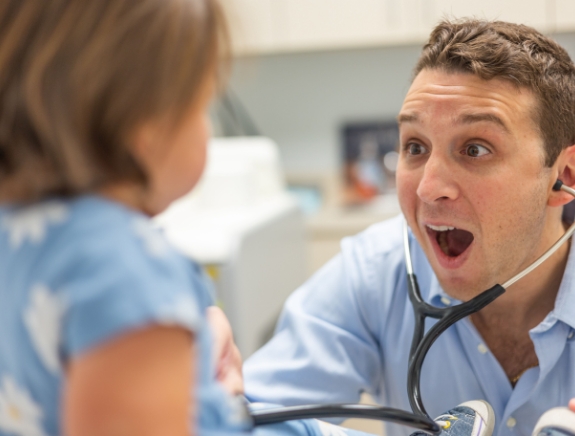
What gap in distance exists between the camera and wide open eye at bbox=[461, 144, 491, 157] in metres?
0.98

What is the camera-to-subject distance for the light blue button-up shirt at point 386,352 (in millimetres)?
976

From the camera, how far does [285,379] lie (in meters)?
1.08

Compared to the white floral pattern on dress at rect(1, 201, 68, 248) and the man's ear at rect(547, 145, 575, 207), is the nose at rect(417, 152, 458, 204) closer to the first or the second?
the man's ear at rect(547, 145, 575, 207)

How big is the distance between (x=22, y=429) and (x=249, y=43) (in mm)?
362

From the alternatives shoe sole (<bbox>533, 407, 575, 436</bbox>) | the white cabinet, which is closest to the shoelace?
shoe sole (<bbox>533, 407, 575, 436</bbox>)

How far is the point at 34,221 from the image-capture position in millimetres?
471

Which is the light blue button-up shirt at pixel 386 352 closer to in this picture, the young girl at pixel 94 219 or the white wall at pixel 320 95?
the young girl at pixel 94 219

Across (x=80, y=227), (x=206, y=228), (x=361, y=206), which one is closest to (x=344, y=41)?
(x=361, y=206)

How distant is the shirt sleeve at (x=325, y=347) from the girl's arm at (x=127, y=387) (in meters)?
0.59

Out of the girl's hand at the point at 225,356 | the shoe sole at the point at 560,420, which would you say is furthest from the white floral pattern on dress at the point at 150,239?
the shoe sole at the point at 560,420

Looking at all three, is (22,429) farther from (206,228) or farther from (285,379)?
(206,228)

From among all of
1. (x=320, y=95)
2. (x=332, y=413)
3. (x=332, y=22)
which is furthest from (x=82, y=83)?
(x=320, y=95)

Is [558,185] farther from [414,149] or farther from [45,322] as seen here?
[45,322]

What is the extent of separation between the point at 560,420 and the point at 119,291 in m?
0.51
